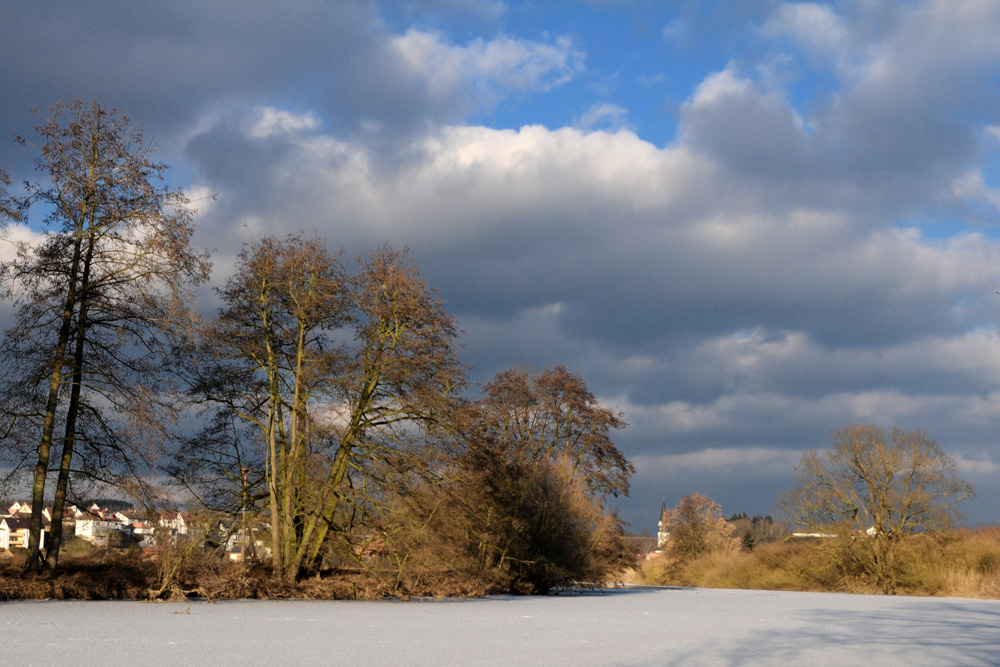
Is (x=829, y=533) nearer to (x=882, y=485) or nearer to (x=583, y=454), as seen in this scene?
(x=882, y=485)

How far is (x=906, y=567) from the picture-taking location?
122 ft

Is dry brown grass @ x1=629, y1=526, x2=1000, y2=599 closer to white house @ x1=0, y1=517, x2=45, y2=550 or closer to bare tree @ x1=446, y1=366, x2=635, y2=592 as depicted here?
bare tree @ x1=446, y1=366, x2=635, y2=592

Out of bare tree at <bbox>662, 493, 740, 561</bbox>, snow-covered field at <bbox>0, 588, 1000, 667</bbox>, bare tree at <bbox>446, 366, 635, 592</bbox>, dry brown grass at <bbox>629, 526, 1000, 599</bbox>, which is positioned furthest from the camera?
bare tree at <bbox>662, 493, 740, 561</bbox>

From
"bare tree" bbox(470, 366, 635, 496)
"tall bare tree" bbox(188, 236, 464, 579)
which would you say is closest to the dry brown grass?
"bare tree" bbox(470, 366, 635, 496)

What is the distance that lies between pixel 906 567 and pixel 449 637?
32.5 meters

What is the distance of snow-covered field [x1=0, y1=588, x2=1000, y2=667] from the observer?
28.5ft

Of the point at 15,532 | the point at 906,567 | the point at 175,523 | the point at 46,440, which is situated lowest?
the point at 906,567

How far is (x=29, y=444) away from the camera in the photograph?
16766 mm

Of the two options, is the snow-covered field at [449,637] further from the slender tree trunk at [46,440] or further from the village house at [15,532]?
the village house at [15,532]

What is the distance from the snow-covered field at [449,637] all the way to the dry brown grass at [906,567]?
2053cm

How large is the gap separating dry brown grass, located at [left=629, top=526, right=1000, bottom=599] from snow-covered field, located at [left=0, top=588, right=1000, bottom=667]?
20531 millimetres

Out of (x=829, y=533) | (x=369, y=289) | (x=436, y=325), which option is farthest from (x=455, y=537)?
(x=829, y=533)

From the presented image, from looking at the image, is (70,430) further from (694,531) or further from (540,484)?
(694,531)

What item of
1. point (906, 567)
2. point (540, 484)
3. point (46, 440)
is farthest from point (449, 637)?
point (906, 567)
